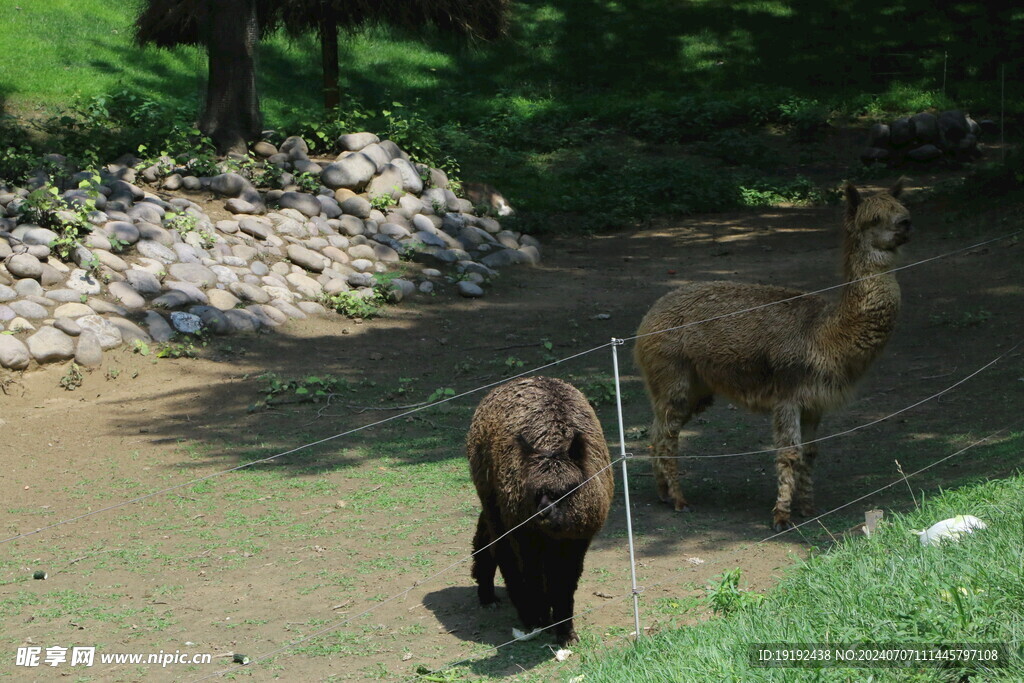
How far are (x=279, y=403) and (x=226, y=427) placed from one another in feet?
2.38

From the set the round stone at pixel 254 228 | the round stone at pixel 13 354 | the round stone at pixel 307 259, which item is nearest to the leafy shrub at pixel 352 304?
the round stone at pixel 307 259

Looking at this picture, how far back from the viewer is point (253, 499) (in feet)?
27.0

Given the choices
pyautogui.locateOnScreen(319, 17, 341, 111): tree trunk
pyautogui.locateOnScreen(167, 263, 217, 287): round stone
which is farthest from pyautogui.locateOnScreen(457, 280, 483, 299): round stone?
pyautogui.locateOnScreen(319, 17, 341, 111): tree trunk

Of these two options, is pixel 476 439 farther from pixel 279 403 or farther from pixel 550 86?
pixel 550 86

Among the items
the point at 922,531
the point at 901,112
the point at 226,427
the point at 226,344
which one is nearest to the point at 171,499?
the point at 226,427

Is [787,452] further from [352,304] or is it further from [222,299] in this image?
[222,299]

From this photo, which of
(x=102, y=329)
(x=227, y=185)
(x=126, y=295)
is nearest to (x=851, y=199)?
(x=102, y=329)

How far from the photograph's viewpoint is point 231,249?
46.2ft

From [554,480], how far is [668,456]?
2.60 m

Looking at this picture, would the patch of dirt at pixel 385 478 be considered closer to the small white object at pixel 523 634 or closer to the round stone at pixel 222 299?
the small white object at pixel 523 634

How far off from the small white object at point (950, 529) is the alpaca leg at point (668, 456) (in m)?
2.56

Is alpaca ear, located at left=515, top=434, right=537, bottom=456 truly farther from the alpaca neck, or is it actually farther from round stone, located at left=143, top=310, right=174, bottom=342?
round stone, located at left=143, top=310, right=174, bottom=342

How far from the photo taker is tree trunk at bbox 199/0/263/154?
54.8ft

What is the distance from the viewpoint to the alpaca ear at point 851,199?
280 inches
